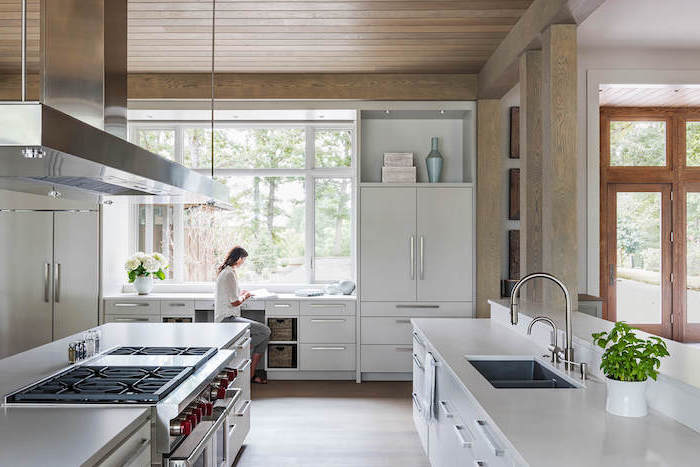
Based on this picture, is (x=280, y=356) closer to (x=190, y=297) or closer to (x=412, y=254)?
(x=190, y=297)

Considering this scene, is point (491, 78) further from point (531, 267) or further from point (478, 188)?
point (531, 267)

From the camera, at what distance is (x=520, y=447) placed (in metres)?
1.46

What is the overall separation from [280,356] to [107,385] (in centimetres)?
329

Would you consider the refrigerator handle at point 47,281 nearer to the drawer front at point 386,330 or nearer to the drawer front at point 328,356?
the drawer front at point 328,356

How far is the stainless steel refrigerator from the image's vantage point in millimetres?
4918

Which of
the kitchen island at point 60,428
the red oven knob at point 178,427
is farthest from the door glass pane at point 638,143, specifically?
the kitchen island at point 60,428

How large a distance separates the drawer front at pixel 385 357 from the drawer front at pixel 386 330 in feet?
0.19

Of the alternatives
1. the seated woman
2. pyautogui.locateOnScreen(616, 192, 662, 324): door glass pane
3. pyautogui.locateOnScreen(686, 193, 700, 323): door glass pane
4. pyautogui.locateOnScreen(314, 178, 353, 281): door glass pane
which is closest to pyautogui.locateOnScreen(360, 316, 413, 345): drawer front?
pyautogui.locateOnScreen(314, 178, 353, 281): door glass pane

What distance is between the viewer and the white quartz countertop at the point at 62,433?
1.37 meters

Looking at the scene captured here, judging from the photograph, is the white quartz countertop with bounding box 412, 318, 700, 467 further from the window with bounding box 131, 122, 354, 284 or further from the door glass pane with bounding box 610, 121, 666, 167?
the door glass pane with bounding box 610, 121, 666, 167

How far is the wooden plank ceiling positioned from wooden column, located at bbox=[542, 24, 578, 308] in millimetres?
536

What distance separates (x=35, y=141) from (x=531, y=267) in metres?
3.21

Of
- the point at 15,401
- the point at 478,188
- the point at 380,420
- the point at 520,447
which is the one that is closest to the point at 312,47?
the point at 478,188

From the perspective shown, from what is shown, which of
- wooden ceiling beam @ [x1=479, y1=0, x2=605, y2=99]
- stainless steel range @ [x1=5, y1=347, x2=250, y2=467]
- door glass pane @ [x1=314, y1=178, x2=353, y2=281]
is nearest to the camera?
stainless steel range @ [x1=5, y1=347, x2=250, y2=467]
